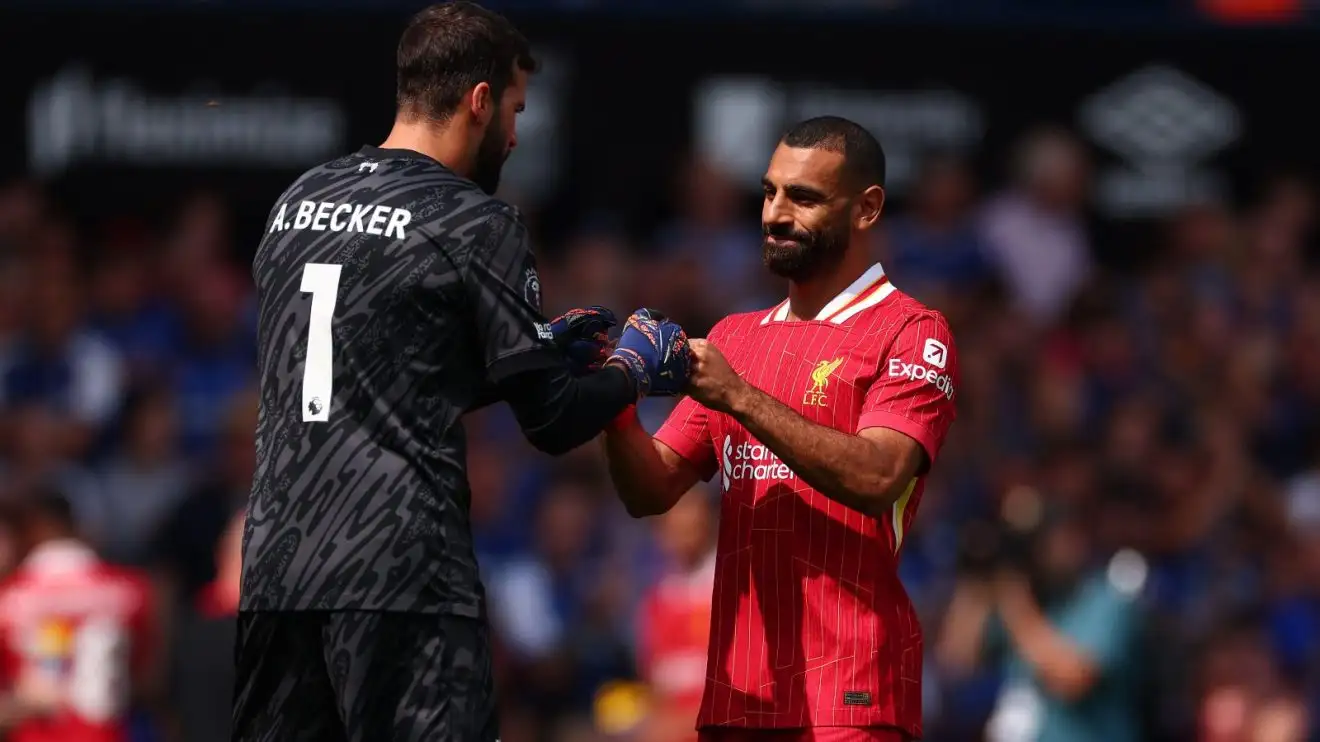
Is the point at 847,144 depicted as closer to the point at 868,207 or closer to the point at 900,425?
the point at 868,207

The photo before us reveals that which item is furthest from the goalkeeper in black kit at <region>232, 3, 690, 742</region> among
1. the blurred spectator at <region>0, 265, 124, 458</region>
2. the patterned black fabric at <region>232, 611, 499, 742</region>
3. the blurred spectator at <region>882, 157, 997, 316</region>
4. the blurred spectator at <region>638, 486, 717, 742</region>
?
the blurred spectator at <region>882, 157, 997, 316</region>

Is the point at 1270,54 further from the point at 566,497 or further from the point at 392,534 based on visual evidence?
the point at 392,534

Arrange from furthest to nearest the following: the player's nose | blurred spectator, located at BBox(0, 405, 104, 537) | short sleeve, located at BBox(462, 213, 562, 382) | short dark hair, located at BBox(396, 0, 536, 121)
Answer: blurred spectator, located at BBox(0, 405, 104, 537) < the player's nose < short dark hair, located at BBox(396, 0, 536, 121) < short sleeve, located at BBox(462, 213, 562, 382)

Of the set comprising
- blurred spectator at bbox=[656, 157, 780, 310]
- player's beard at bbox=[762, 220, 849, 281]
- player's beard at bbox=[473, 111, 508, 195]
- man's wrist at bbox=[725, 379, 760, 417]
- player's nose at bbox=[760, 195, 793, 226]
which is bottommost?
blurred spectator at bbox=[656, 157, 780, 310]

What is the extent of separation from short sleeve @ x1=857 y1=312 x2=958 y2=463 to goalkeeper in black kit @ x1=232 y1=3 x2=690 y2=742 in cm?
82

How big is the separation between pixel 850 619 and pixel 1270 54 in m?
8.89

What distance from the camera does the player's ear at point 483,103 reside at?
15.7 ft

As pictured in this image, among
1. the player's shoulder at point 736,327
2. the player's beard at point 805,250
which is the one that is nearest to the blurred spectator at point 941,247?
the player's shoulder at point 736,327

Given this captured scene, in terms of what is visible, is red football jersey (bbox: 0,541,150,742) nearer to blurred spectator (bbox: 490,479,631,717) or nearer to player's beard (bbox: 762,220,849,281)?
blurred spectator (bbox: 490,479,631,717)

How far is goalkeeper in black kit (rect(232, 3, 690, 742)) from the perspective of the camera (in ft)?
14.9

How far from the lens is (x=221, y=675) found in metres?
7.82

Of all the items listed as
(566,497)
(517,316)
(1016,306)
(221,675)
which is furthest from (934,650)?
(517,316)

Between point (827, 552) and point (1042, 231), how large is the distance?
747 cm

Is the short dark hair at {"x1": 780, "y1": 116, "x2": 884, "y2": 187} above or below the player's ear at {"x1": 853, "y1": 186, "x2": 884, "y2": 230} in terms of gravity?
above
